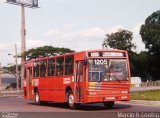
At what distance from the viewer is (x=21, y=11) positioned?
6819 cm

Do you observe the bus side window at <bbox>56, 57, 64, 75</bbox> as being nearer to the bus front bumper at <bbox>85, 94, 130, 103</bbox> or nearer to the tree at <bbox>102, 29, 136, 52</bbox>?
the bus front bumper at <bbox>85, 94, 130, 103</bbox>

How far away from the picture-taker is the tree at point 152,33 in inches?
3777

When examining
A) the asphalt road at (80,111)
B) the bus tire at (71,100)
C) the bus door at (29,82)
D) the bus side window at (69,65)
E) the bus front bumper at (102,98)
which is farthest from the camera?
the bus door at (29,82)

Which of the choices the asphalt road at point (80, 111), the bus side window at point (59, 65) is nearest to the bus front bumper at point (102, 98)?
the asphalt road at point (80, 111)

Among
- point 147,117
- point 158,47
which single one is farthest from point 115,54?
point 158,47

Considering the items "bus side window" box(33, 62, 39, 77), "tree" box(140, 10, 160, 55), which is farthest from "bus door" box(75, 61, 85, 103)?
"tree" box(140, 10, 160, 55)

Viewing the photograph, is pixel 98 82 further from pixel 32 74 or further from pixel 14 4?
pixel 14 4

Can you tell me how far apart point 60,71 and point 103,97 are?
155 inches

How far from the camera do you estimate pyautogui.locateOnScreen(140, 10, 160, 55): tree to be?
3777 inches

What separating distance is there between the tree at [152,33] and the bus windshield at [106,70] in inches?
2956

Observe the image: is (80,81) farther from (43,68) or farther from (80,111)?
(43,68)

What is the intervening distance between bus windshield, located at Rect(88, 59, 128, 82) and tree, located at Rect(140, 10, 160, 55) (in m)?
75.1

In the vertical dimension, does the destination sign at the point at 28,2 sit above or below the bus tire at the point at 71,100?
above

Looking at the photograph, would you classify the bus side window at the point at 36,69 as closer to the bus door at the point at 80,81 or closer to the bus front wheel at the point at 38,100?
the bus front wheel at the point at 38,100
